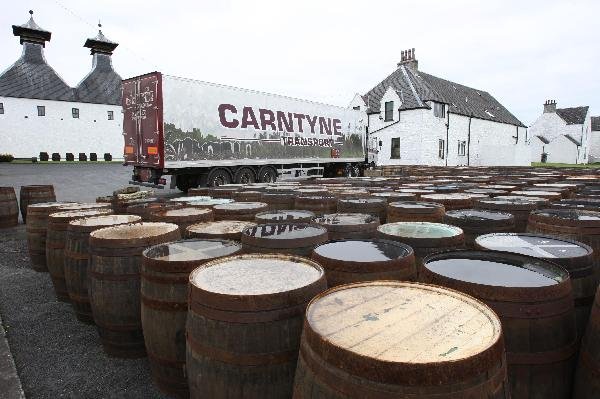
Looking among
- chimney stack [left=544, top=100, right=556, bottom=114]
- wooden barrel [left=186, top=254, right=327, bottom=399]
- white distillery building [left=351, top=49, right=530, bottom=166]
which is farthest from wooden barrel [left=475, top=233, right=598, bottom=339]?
chimney stack [left=544, top=100, right=556, bottom=114]

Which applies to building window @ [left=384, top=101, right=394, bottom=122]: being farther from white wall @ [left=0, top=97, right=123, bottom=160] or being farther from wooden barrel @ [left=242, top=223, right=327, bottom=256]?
white wall @ [left=0, top=97, right=123, bottom=160]

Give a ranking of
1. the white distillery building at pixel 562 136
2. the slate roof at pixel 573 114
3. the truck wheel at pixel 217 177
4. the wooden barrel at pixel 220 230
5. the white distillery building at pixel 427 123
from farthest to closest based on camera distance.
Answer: the slate roof at pixel 573 114 → the white distillery building at pixel 562 136 → the white distillery building at pixel 427 123 → the truck wheel at pixel 217 177 → the wooden barrel at pixel 220 230

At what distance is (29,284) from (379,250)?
5.65 m

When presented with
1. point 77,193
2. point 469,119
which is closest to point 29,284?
point 77,193

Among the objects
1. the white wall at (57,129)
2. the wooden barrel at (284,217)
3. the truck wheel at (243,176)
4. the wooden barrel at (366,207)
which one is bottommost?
the wooden barrel at (284,217)

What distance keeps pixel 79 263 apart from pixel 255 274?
289cm

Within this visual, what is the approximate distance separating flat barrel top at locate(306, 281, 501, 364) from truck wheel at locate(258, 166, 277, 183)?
14587mm

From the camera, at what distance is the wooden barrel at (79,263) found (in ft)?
14.4

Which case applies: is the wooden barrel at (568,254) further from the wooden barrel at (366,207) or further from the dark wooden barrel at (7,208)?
the dark wooden barrel at (7,208)

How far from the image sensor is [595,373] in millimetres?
2164

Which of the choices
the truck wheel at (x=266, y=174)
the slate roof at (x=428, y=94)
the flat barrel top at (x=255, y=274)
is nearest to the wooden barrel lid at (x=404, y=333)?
the flat barrel top at (x=255, y=274)

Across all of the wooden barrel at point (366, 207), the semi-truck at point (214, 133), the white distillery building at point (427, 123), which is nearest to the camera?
the wooden barrel at point (366, 207)

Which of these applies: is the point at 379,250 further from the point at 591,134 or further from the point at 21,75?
the point at 591,134

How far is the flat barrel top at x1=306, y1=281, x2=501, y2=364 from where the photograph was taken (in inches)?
60.1
